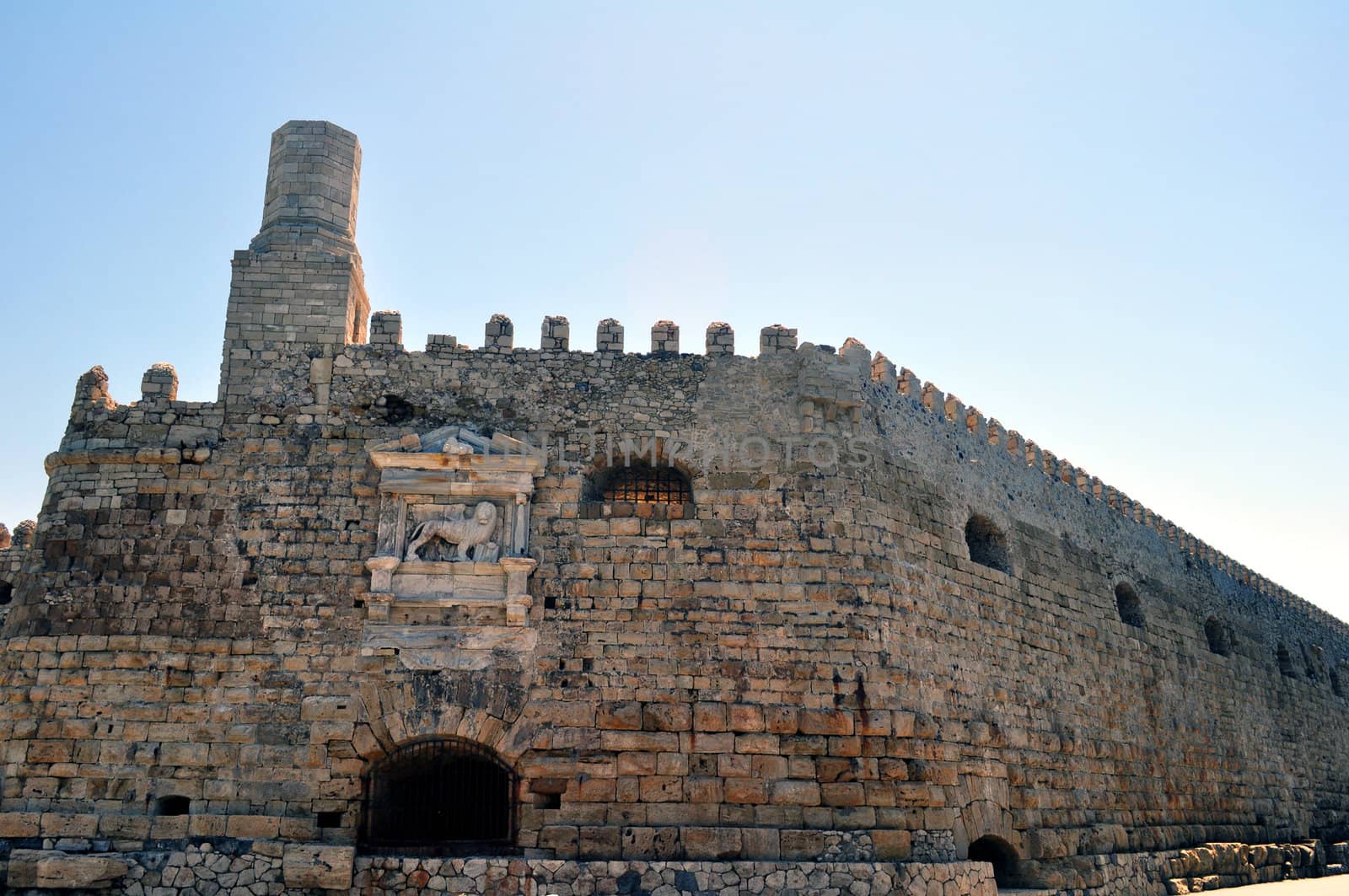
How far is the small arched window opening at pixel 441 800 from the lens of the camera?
1091cm

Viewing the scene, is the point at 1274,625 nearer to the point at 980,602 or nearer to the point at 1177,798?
the point at 1177,798

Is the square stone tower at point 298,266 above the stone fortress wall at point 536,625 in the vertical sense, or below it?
above

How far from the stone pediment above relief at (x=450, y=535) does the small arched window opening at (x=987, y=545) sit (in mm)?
6067

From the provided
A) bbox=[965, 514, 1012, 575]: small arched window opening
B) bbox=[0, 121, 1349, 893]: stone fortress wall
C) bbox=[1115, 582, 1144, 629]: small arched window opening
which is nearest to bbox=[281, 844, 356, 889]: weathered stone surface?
bbox=[0, 121, 1349, 893]: stone fortress wall

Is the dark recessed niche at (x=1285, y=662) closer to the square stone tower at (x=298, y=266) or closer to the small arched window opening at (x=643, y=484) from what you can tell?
the small arched window opening at (x=643, y=484)

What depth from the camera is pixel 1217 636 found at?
806 inches

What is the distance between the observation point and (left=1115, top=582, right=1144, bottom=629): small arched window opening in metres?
17.8

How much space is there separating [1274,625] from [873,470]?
14.4 metres

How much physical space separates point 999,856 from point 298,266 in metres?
10.6

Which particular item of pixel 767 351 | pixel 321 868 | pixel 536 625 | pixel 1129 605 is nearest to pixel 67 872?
pixel 321 868

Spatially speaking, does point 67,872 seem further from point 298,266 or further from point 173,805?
point 298,266

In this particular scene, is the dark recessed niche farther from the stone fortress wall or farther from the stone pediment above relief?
the stone pediment above relief

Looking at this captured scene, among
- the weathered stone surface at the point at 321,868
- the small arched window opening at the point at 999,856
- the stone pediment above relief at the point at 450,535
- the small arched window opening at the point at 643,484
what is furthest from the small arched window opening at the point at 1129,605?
the weathered stone surface at the point at 321,868

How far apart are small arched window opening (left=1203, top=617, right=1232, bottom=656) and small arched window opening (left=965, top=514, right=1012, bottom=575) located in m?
7.72
